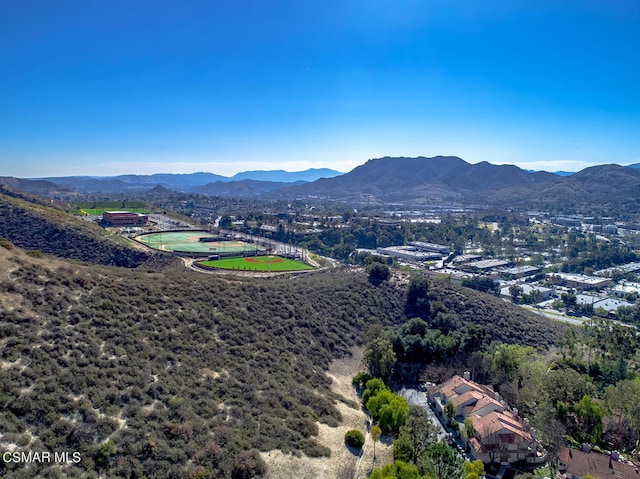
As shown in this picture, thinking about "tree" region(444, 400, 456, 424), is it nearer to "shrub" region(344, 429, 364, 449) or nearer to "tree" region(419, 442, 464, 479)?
"tree" region(419, 442, 464, 479)

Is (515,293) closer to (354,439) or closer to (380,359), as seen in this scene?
(380,359)

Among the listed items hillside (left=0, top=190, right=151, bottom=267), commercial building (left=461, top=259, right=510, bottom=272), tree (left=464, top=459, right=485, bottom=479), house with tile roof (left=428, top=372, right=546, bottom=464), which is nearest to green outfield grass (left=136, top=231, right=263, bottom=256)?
hillside (left=0, top=190, right=151, bottom=267)

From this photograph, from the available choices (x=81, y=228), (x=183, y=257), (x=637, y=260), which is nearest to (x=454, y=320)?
(x=183, y=257)

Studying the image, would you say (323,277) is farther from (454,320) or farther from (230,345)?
(230,345)

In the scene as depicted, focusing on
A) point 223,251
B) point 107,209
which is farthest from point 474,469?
point 107,209

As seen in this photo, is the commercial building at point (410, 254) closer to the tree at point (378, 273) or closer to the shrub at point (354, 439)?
the tree at point (378, 273)

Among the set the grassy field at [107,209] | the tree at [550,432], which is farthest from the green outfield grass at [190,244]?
the tree at [550,432]
